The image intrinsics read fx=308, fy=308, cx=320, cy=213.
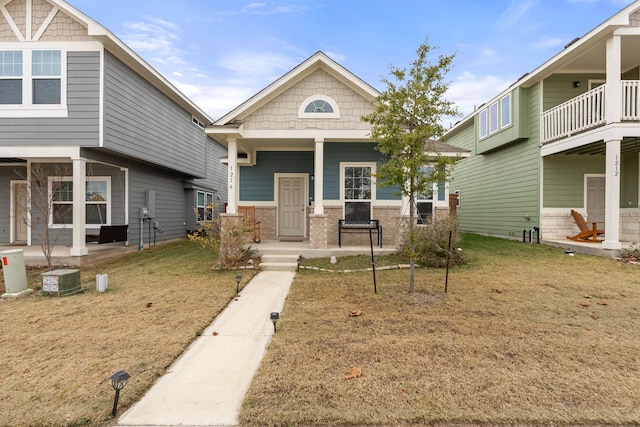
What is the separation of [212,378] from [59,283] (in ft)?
15.0

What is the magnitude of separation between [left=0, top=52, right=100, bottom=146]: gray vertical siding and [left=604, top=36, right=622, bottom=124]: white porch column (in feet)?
46.7

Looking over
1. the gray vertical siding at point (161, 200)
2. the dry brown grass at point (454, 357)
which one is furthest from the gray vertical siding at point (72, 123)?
the dry brown grass at point (454, 357)

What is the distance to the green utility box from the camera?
18.1 ft

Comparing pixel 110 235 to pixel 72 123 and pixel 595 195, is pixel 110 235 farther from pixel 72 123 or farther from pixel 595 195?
pixel 595 195

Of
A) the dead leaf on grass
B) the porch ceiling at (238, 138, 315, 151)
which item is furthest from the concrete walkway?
the porch ceiling at (238, 138, 315, 151)

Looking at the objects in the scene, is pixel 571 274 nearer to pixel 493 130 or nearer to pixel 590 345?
pixel 590 345

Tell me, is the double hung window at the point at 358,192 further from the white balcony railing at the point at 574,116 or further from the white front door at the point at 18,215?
the white front door at the point at 18,215

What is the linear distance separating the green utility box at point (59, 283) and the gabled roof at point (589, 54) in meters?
9.17

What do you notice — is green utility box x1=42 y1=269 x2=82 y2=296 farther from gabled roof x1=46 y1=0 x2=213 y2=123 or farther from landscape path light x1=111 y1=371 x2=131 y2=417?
gabled roof x1=46 y1=0 x2=213 y2=123

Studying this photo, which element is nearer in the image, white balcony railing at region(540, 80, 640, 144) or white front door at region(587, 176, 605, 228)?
white balcony railing at region(540, 80, 640, 144)

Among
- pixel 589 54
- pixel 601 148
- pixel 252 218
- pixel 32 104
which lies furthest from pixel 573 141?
pixel 32 104

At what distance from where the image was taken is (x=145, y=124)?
10.8m

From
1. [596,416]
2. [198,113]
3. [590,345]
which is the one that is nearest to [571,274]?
[590,345]

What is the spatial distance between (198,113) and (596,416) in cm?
1633
